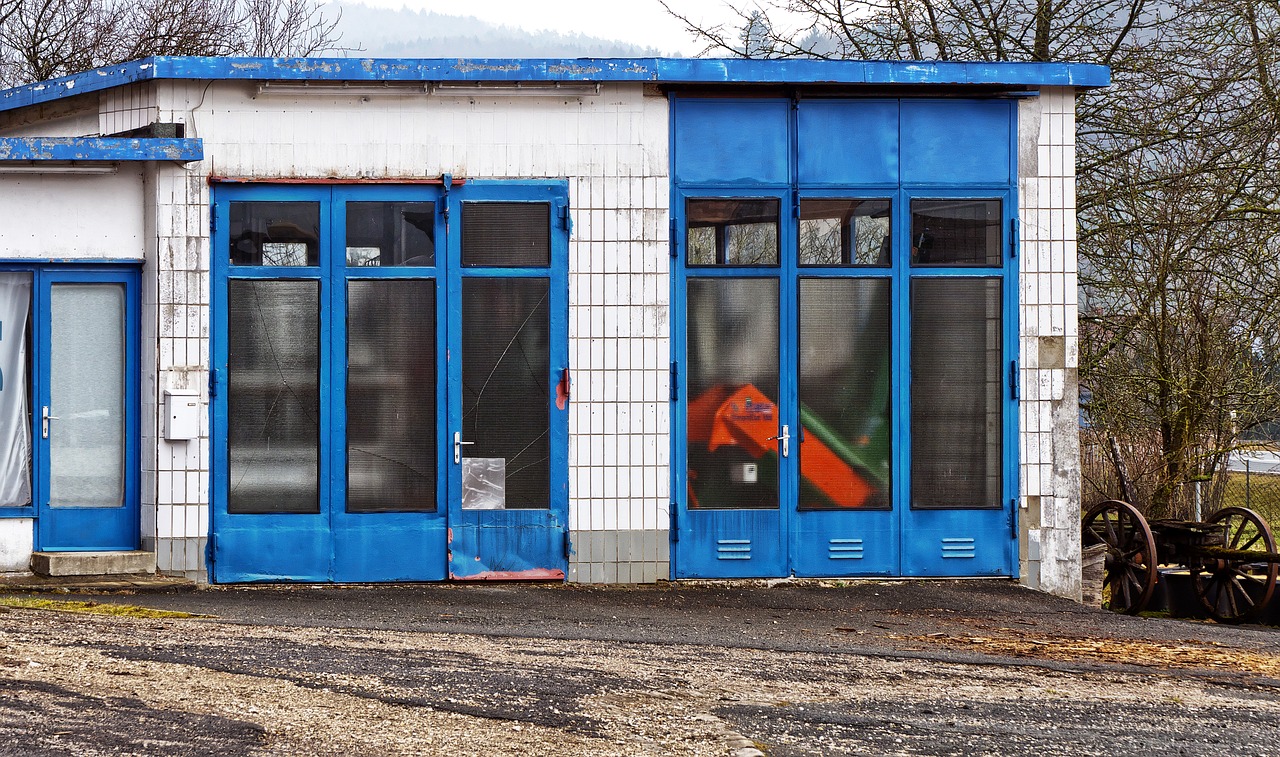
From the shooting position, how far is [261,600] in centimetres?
900

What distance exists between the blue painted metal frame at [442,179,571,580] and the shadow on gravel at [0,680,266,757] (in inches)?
160

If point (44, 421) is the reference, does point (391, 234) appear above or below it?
above

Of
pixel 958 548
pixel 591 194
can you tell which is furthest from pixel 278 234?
pixel 958 548

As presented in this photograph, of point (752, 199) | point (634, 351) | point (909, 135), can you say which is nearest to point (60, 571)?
point (634, 351)

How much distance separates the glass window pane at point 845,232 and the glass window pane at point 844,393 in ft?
0.58

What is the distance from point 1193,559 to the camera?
1215 cm

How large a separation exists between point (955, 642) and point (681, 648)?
5.92 ft

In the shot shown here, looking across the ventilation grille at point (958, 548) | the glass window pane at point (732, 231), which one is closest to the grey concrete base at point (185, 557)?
the glass window pane at point (732, 231)

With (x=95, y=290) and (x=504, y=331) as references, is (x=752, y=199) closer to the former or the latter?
(x=504, y=331)

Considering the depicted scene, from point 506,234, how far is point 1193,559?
7166mm

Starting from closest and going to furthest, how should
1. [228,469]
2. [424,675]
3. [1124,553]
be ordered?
1. [424,675]
2. [228,469]
3. [1124,553]

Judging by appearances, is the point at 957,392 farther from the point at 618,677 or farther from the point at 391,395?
the point at 618,677

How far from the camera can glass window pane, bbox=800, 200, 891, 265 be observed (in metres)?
9.96

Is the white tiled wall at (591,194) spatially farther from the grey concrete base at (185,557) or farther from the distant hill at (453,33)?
the distant hill at (453,33)
